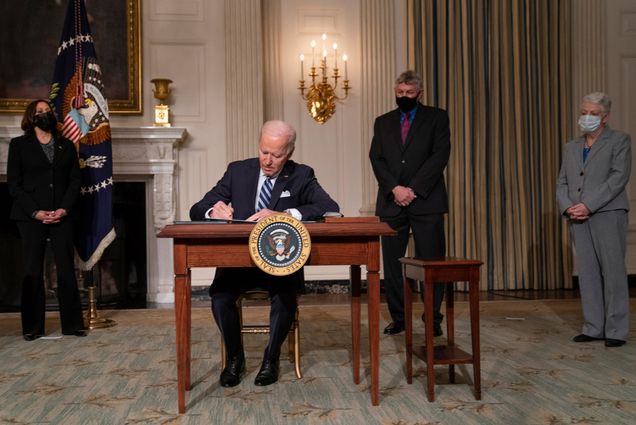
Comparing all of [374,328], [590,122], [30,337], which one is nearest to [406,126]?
[590,122]

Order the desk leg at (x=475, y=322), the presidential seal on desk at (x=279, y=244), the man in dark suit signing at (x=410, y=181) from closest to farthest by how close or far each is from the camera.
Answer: the presidential seal on desk at (x=279, y=244) → the desk leg at (x=475, y=322) → the man in dark suit signing at (x=410, y=181)

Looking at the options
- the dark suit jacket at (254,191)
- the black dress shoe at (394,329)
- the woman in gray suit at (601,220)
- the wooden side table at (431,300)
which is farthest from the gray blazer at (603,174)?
the dark suit jacket at (254,191)

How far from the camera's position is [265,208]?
3215 millimetres

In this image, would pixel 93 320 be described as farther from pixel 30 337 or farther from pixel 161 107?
pixel 161 107

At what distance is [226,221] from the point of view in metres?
2.84

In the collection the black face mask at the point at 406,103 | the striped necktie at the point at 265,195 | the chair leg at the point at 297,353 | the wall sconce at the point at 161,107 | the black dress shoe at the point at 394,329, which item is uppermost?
the wall sconce at the point at 161,107

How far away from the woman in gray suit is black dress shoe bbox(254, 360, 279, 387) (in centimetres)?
206

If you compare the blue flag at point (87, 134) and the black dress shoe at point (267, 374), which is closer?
the black dress shoe at point (267, 374)

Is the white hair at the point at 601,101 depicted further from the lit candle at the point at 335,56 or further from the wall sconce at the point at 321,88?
the lit candle at the point at 335,56

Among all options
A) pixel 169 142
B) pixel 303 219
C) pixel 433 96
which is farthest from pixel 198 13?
pixel 303 219

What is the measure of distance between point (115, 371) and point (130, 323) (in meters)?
1.79

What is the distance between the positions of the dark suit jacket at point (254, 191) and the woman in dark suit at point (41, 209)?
6.22 feet

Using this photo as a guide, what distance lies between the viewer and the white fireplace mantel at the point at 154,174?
6.59 metres

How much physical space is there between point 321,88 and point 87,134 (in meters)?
2.64
